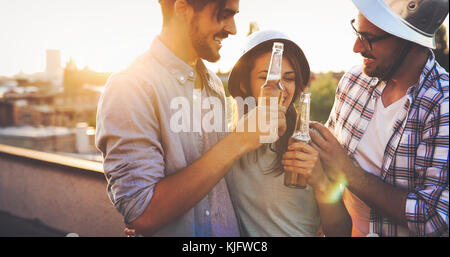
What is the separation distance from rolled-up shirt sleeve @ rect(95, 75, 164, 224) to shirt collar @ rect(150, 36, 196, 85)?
10.2 inches

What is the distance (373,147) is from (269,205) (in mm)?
799

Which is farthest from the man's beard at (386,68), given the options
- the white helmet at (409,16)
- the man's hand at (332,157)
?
the man's hand at (332,157)

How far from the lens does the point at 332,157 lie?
1.70 m

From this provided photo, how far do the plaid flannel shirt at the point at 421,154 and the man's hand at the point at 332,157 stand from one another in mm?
289

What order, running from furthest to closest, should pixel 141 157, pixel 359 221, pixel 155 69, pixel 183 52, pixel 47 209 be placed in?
pixel 47 209 < pixel 359 221 < pixel 183 52 < pixel 155 69 < pixel 141 157

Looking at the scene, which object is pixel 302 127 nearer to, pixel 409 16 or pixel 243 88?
pixel 243 88

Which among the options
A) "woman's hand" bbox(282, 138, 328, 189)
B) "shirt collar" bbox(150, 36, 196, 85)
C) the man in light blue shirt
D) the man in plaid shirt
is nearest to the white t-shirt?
the man in plaid shirt

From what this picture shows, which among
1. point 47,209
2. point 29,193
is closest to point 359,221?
point 47,209

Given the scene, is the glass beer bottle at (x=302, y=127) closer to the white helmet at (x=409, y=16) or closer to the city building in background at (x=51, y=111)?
the white helmet at (x=409, y=16)

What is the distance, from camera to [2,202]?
495 cm

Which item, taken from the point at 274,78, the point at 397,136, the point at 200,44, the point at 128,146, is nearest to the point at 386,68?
the point at 397,136

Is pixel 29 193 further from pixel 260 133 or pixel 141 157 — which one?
pixel 260 133

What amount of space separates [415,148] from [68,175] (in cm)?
399

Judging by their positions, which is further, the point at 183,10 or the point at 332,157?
the point at 332,157
